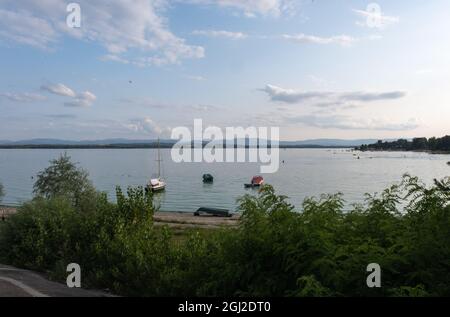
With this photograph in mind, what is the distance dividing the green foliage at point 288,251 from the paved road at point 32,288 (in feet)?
2.02

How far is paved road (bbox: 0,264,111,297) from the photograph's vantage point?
8.88 metres

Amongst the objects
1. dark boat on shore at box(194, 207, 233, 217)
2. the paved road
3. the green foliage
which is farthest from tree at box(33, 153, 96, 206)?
the paved road

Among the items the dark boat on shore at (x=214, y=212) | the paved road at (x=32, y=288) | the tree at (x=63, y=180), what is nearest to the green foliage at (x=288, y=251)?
the paved road at (x=32, y=288)

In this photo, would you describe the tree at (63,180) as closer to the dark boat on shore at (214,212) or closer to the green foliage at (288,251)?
the dark boat on shore at (214,212)

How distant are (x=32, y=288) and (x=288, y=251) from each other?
18.6 feet

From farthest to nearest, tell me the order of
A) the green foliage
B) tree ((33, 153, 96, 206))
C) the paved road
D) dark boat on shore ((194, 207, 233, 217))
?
dark boat on shore ((194, 207, 233, 217))
tree ((33, 153, 96, 206))
the paved road
the green foliage

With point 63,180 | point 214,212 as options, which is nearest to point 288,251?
point 63,180

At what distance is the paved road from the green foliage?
615 millimetres

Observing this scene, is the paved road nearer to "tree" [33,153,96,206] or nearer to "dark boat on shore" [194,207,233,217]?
"tree" [33,153,96,206]

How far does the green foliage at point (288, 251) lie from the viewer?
649 cm

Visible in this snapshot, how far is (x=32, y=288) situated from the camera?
30.9 ft

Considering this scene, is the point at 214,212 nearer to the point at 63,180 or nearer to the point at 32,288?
the point at 63,180
